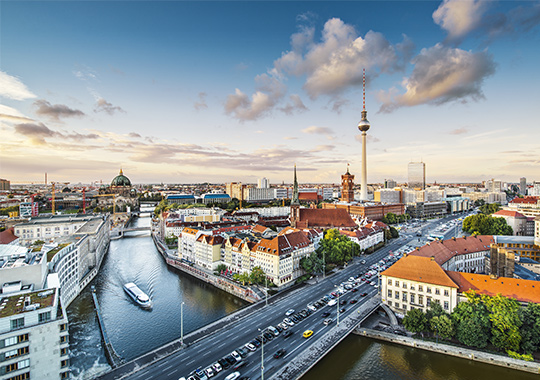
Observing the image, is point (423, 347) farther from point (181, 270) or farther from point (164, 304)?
point (181, 270)

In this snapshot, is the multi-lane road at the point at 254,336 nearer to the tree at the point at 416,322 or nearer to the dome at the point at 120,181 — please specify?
the tree at the point at 416,322

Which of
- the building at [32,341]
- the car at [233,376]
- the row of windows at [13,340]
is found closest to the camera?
the row of windows at [13,340]

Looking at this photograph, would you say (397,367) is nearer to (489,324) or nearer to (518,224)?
(489,324)

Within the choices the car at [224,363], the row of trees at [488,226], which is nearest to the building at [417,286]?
the car at [224,363]

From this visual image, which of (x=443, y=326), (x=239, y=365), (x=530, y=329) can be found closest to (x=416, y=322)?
(x=443, y=326)

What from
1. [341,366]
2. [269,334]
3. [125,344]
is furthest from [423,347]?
[125,344]

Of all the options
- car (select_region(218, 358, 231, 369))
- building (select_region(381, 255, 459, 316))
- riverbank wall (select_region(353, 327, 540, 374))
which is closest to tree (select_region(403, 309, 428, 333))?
riverbank wall (select_region(353, 327, 540, 374))
